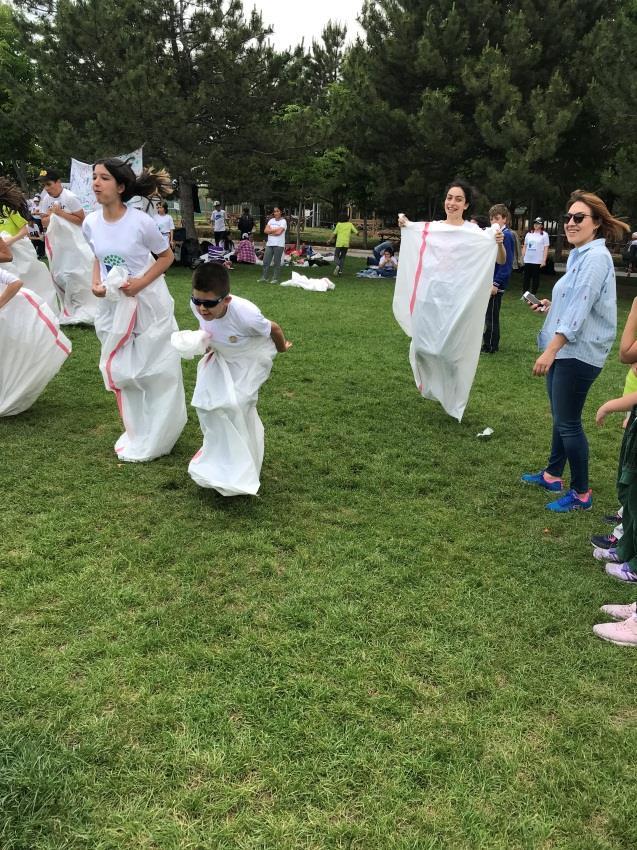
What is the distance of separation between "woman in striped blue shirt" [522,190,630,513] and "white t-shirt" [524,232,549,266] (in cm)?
977

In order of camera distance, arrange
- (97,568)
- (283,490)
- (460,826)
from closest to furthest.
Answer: (460,826) → (97,568) → (283,490)

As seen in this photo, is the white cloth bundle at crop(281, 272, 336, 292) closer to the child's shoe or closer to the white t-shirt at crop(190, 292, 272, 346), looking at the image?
the white t-shirt at crop(190, 292, 272, 346)

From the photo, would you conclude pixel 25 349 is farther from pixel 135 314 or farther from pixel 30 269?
pixel 30 269

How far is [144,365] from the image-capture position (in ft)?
13.7

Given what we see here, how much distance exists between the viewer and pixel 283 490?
4.02 m

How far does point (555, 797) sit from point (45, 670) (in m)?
1.84

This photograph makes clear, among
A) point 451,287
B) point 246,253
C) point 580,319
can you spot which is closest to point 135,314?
point 451,287

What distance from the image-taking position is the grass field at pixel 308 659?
73.5 inches

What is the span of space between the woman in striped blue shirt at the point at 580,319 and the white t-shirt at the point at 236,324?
5.22 feet

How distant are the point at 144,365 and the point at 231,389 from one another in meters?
0.93

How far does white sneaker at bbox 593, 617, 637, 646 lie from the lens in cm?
266

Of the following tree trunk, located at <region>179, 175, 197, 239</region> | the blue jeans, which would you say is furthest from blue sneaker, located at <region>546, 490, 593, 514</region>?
tree trunk, located at <region>179, 175, 197, 239</region>

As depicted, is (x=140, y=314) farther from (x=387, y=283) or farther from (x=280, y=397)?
(x=387, y=283)

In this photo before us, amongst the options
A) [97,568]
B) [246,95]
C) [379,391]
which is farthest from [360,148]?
[97,568]
